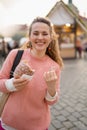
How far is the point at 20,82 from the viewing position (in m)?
2.23

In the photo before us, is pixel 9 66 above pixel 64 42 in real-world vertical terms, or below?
above

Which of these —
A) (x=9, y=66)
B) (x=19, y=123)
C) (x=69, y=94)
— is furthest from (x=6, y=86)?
(x=69, y=94)

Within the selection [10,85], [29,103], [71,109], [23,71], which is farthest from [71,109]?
[23,71]

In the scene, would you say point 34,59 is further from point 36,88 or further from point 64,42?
point 64,42

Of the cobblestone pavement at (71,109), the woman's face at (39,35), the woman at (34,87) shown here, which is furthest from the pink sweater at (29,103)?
the cobblestone pavement at (71,109)

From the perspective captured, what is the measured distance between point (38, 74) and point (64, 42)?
17.7m

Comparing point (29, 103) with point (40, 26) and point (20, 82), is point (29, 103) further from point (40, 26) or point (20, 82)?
point (40, 26)

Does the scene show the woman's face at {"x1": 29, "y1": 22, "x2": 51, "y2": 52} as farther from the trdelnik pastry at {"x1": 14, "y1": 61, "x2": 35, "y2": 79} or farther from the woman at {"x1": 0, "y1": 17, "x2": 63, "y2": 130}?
the trdelnik pastry at {"x1": 14, "y1": 61, "x2": 35, "y2": 79}

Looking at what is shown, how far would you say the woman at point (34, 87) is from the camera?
232 cm

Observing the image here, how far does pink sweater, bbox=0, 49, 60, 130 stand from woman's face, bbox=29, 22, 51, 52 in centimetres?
13

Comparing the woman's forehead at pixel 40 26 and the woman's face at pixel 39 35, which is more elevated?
the woman's forehead at pixel 40 26

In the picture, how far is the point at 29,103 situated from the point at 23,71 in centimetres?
32

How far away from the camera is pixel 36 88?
7.73 ft

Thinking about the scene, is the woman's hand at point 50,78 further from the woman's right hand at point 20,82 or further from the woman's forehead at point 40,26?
the woman's forehead at point 40,26
